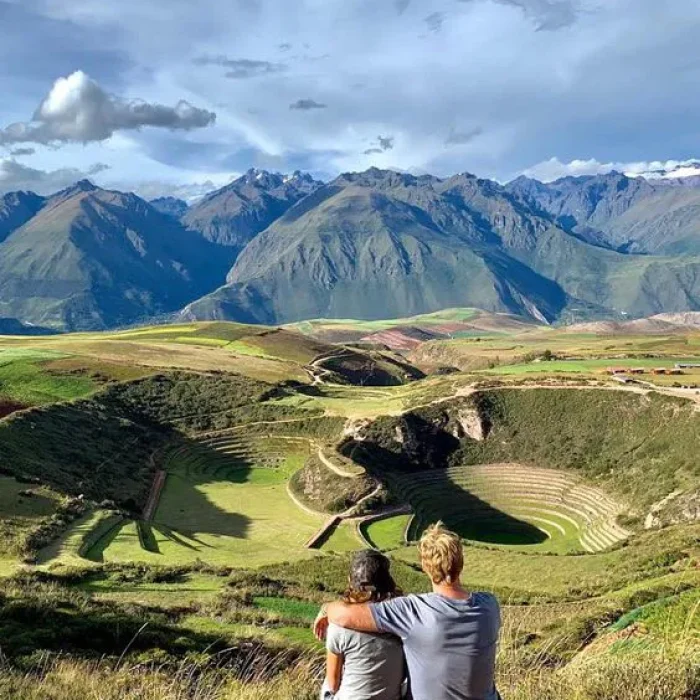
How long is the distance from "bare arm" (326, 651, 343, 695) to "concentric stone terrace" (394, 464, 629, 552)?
1977 inches

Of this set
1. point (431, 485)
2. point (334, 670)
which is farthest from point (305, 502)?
point (334, 670)

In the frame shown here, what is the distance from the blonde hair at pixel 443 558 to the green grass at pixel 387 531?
46.0 m

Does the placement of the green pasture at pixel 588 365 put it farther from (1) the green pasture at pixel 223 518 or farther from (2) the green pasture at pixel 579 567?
(2) the green pasture at pixel 579 567

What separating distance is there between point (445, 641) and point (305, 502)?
57497 mm

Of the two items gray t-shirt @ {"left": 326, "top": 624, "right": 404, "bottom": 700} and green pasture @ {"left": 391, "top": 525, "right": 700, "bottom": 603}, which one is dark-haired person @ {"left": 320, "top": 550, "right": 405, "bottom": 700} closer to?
gray t-shirt @ {"left": 326, "top": 624, "right": 404, "bottom": 700}

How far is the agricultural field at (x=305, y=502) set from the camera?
1745cm

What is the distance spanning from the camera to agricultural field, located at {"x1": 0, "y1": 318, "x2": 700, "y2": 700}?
1745 cm

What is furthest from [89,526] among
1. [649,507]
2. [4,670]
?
[649,507]

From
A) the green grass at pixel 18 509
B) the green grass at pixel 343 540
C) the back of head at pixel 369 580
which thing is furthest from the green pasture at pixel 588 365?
the back of head at pixel 369 580

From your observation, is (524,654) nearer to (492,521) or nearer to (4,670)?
(4,670)

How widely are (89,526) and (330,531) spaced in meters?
20.2

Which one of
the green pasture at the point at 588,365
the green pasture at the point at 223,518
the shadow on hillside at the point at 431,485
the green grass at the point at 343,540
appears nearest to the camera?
the green pasture at the point at 223,518

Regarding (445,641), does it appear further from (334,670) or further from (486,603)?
(334,670)

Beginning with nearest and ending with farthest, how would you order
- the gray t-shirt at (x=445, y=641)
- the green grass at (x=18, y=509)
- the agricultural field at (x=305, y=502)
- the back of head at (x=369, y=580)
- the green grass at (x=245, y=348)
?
Answer: the gray t-shirt at (x=445, y=641) < the back of head at (x=369, y=580) < the agricultural field at (x=305, y=502) < the green grass at (x=18, y=509) < the green grass at (x=245, y=348)
